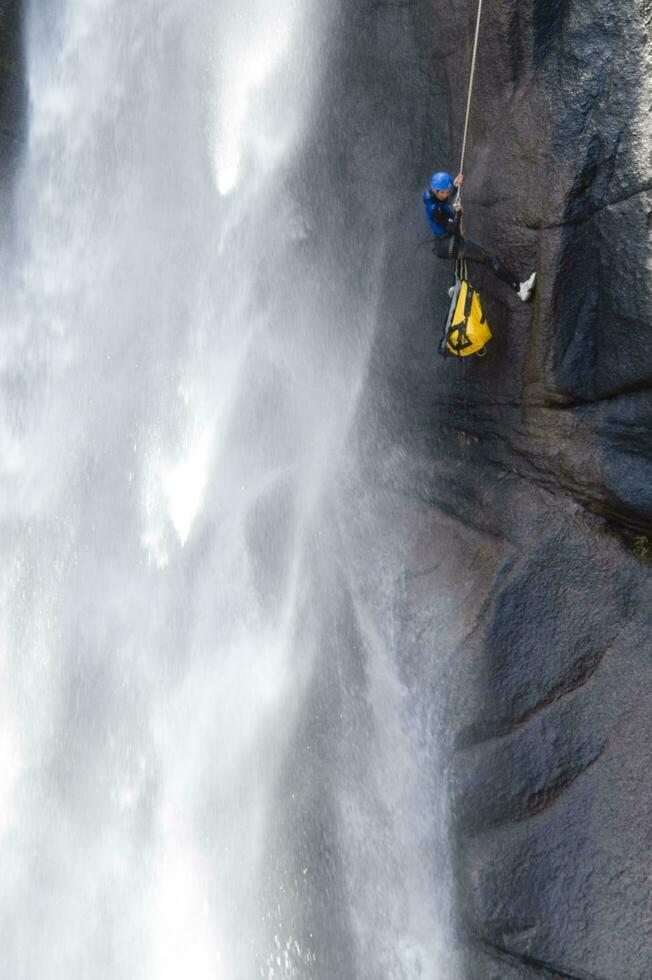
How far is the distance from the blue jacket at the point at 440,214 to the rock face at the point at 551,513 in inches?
22.3

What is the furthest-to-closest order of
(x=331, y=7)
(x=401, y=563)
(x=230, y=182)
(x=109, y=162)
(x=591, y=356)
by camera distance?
1. (x=109, y=162)
2. (x=230, y=182)
3. (x=331, y=7)
4. (x=401, y=563)
5. (x=591, y=356)

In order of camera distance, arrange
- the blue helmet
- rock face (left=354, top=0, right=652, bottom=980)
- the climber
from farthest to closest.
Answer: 1. the climber
2. the blue helmet
3. rock face (left=354, top=0, right=652, bottom=980)

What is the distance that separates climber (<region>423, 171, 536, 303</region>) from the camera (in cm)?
816

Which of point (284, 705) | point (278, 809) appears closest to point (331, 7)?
point (284, 705)

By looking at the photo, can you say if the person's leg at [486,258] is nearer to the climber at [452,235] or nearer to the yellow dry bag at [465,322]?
the climber at [452,235]

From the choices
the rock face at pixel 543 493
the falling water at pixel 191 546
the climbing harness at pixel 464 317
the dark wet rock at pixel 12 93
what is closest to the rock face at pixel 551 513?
the rock face at pixel 543 493

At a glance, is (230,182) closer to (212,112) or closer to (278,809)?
(212,112)

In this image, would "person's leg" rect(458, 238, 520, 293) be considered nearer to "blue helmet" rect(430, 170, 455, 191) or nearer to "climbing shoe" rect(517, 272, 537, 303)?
"climbing shoe" rect(517, 272, 537, 303)

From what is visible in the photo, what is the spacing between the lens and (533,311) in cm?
849

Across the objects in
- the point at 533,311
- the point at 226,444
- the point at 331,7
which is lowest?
the point at 226,444

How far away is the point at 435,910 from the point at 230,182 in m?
7.81

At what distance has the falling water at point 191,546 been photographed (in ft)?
29.6

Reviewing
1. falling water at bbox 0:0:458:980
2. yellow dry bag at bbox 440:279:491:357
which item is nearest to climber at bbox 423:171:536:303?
yellow dry bag at bbox 440:279:491:357

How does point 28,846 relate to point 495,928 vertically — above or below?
below
